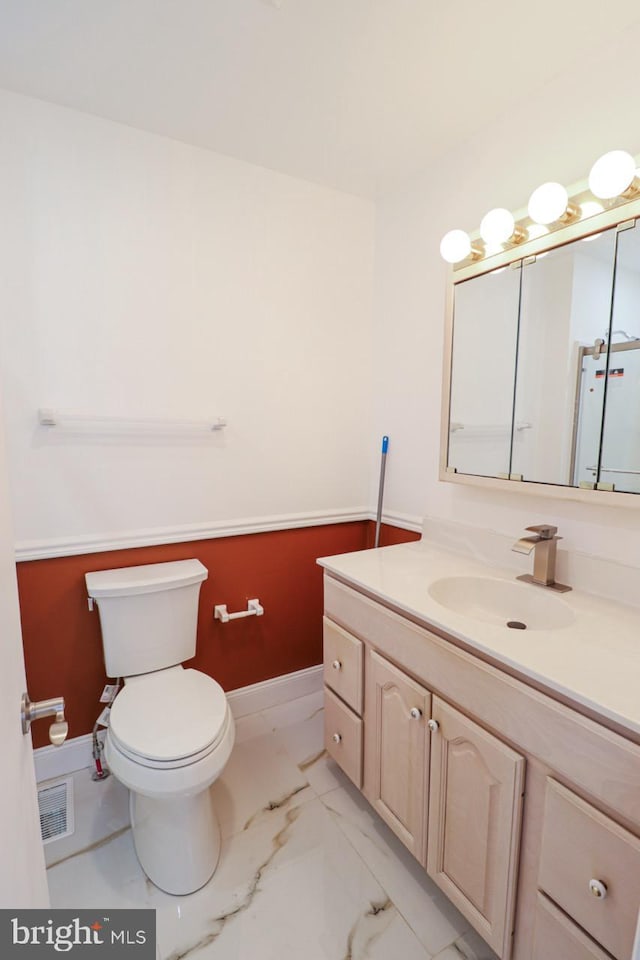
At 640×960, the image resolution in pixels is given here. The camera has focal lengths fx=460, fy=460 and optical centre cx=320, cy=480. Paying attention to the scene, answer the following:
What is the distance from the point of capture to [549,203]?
1.26 meters

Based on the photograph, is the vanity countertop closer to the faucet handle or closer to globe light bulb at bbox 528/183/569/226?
the faucet handle

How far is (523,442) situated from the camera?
4.92 feet

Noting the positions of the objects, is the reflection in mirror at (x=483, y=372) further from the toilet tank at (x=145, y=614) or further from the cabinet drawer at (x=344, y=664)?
the toilet tank at (x=145, y=614)

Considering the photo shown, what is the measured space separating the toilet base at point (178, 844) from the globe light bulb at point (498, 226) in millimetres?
1916

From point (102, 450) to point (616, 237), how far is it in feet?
5.63

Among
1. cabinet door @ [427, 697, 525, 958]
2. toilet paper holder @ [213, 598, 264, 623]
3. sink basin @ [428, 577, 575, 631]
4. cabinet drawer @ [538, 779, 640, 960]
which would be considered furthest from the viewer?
toilet paper holder @ [213, 598, 264, 623]

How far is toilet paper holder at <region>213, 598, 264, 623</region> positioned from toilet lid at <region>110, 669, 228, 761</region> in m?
0.30

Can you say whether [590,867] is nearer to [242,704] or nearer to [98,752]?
[242,704]

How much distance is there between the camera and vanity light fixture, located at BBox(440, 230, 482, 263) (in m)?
1.56

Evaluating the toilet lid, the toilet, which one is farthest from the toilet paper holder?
the toilet lid

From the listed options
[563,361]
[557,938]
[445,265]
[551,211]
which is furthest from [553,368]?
[557,938]

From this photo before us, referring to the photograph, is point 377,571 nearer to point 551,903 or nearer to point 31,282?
point 551,903

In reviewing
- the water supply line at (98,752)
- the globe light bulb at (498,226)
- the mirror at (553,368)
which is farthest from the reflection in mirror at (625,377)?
the water supply line at (98,752)

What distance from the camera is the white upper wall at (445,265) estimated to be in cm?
126
